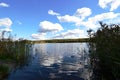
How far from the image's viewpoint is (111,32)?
17.8m

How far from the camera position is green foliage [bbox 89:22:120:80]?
584 inches

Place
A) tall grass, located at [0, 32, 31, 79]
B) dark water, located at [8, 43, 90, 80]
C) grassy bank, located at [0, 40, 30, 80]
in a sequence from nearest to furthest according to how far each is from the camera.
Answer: dark water, located at [8, 43, 90, 80], grassy bank, located at [0, 40, 30, 80], tall grass, located at [0, 32, 31, 79]

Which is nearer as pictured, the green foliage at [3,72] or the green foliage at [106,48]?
the green foliage at [106,48]

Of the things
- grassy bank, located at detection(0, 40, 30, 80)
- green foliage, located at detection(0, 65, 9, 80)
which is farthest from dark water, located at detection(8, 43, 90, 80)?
grassy bank, located at detection(0, 40, 30, 80)

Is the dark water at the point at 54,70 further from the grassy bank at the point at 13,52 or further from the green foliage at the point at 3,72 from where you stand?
the grassy bank at the point at 13,52

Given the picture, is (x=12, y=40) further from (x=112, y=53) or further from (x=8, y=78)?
(x=112, y=53)

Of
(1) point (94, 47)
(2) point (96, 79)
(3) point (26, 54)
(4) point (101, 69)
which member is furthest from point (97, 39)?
(3) point (26, 54)

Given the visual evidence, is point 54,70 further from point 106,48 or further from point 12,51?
point 12,51

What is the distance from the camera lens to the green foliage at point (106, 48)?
1484 cm

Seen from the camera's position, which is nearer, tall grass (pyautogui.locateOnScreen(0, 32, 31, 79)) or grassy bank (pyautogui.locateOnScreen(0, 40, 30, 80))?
grassy bank (pyautogui.locateOnScreen(0, 40, 30, 80))

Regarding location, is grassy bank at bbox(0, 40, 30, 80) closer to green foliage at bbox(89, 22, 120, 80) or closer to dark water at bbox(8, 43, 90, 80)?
dark water at bbox(8, 43, 90, 80)

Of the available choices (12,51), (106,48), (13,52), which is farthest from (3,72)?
(12,51)

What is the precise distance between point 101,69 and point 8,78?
7974 mm

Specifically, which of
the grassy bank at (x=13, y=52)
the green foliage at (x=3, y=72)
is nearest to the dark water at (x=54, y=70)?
the green foliage at (x=3, y=72)
